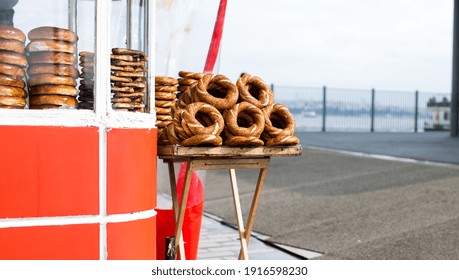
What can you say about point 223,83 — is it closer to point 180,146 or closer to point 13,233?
point 180,146

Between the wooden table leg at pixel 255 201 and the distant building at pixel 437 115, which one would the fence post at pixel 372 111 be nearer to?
the distant building at pixel 437 115

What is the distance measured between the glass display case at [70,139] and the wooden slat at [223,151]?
0.47 feet

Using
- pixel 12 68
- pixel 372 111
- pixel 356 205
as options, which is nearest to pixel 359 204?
pixel 356 205

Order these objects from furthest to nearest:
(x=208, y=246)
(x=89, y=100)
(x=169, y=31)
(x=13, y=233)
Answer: (x=208, y=246) → (x=169, y=31) → (x=89, y=100) → (x=13, y=233)

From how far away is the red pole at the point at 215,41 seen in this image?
208 inches

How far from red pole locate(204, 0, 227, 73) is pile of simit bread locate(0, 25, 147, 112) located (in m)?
1.65

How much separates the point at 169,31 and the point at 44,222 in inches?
85.9

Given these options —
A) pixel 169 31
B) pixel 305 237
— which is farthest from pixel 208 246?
pixel 169 31

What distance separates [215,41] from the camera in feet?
17.6

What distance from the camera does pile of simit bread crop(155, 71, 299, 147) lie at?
151 inches

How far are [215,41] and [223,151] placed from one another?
176 centimetres

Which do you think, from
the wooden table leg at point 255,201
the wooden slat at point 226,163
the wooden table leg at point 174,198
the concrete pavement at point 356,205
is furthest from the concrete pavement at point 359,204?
the wooden slat at point 226,163

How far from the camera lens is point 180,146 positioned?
380cm

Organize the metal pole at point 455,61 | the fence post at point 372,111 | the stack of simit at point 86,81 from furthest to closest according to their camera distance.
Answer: the fence post at point 372,111
the metal pole at point 455,61
the stack of simit at point 86,81
